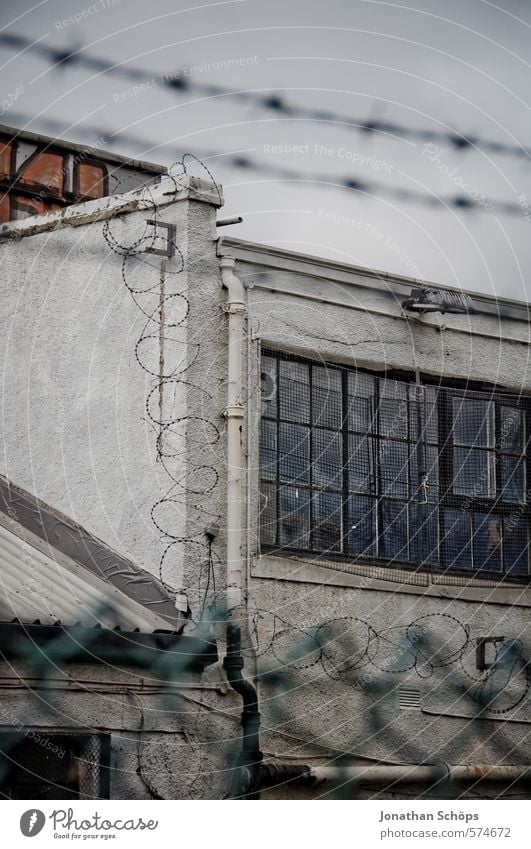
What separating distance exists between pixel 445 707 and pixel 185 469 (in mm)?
2641

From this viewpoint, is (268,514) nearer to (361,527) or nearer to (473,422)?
(361,527)

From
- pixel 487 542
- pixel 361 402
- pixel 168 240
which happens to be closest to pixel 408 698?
pixel 487 542

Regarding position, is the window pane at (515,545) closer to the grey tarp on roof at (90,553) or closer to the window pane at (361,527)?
the window pane at (361,527)

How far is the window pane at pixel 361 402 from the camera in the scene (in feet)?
34.6

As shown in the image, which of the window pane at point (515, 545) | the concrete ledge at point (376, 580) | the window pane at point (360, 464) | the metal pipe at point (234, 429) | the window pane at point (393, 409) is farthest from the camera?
the window pane at point (515, 545)

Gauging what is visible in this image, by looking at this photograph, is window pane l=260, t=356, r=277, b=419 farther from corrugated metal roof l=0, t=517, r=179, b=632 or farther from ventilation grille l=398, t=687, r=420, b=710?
ventilation grille l=398, t=687, r=420, b=710

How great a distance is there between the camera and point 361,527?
10.4 metres

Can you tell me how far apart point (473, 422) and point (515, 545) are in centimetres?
100

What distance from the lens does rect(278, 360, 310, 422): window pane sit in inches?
401

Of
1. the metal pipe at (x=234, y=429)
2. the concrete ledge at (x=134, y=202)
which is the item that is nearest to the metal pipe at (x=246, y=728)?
the metal pipe at (x=234, y=429)

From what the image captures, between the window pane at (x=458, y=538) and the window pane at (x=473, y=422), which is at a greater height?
the window pane at (x=473, y=422)

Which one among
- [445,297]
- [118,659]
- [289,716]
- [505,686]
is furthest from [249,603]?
[445,297]

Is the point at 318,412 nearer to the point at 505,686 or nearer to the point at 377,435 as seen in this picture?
the point at 377,435

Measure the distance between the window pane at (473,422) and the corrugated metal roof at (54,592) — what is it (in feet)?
10.5
